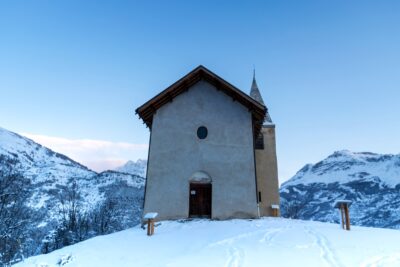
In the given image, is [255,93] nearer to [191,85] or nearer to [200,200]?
[191,85]

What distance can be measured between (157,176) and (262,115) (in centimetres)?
707

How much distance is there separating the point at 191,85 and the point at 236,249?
1120 cm

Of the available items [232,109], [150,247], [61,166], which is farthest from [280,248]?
[61,166]

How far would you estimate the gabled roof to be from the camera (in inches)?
712

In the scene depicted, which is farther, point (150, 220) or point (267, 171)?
point (267, 171)

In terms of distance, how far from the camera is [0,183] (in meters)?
18.8

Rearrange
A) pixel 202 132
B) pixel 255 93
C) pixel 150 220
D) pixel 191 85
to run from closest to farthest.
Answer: pixel 150 220
pixel 202 132
pixel 191 85
pixel 255 93

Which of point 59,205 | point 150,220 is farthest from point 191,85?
point 59,205

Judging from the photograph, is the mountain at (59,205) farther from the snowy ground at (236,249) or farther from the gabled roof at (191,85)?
the gabled roof at (191,85)

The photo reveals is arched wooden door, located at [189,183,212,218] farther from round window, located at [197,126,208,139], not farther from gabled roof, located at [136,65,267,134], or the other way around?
gabled roof, located at [136,65,267,134]

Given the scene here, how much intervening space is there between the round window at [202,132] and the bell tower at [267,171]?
7.39m

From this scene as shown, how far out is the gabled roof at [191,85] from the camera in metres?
18.1

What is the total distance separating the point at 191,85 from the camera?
18906 millimetres

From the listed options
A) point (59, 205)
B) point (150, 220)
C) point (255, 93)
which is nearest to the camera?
point (150, 220)
